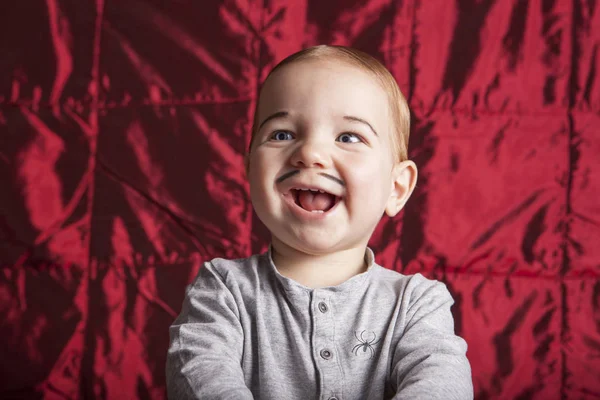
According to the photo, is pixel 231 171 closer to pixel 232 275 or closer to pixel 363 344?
pixel 232 275

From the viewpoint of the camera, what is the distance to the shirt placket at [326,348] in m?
0.92

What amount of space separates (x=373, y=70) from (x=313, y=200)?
0.22 metres

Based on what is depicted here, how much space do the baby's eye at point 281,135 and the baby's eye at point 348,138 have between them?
67 millimetres

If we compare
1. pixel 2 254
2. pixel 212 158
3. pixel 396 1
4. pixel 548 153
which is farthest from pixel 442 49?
pixel 2 254

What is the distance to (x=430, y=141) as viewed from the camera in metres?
1.45

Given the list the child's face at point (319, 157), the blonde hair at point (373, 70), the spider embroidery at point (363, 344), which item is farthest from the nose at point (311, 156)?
the spider embroidery at point (363, 344)

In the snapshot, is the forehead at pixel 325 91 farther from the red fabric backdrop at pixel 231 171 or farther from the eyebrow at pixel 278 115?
the red fabric backdrop at pixel 231 171

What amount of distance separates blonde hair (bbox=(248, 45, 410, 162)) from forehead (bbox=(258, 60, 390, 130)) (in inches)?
0.5

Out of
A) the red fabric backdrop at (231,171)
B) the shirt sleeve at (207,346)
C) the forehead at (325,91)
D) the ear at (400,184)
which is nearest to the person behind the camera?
the shirt sleeve at (207,346)

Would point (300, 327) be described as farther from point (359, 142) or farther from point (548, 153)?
point (548, 153)

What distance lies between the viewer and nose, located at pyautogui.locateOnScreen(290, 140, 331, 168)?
3.01 feet

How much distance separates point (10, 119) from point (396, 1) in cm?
85

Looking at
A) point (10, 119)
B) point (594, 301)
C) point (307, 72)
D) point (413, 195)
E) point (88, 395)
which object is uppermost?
point (307, 72)

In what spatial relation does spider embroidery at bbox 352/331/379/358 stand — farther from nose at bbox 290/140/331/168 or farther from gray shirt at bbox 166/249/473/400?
nose at bbox 290/140/331/168
